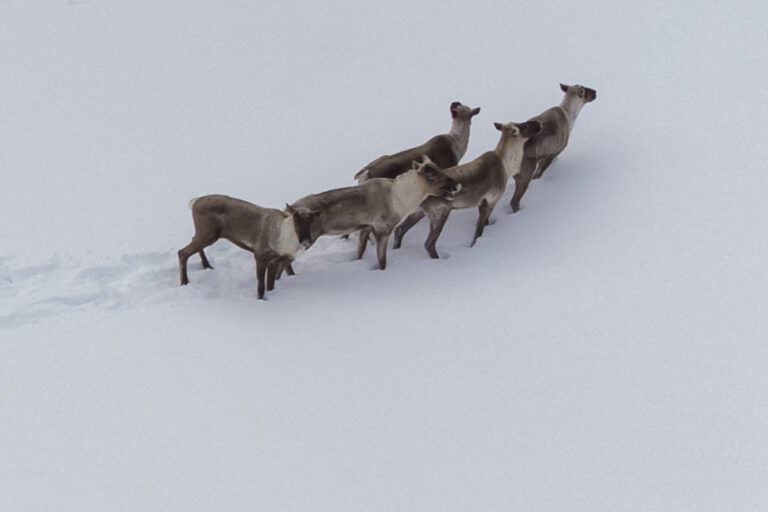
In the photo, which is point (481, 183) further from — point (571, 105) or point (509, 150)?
point (571, 105)

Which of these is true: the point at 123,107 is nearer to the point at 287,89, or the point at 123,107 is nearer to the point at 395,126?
the point at 287,89

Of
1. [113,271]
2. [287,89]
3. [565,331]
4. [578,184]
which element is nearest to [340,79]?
[287,89]

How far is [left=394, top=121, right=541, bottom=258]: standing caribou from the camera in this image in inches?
243

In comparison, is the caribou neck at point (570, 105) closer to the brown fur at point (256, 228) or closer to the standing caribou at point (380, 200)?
the standing caribou at point (380, 200)

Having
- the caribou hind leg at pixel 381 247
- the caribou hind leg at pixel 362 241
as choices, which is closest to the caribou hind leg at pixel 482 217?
the caribou hind leg at pixel 381 247

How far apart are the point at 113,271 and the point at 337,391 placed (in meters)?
2.44

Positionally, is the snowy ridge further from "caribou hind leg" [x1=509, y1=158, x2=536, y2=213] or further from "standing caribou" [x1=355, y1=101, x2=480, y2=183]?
"standing caribou" [x1=355, y1=101, x2=480, y2=183]

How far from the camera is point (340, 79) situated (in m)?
9.26

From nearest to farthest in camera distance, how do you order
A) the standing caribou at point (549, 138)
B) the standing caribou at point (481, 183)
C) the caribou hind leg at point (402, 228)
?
1. the standing caribou at point (481, 183)
2. the caribou hind leg at point (402, 228)
3. the standing caribou at point (549, 138)

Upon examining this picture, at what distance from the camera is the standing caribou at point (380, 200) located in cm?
580

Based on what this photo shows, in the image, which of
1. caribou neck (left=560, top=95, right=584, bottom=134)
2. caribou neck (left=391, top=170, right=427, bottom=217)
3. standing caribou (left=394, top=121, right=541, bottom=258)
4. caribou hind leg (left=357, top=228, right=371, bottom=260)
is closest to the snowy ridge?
caribou hind leg (left=357, top=228, right=371, bottom=260)

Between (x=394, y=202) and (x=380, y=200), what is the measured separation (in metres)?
0.13

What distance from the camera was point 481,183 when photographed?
6215 millimetres

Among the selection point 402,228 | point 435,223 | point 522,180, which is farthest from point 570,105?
point 402,228
